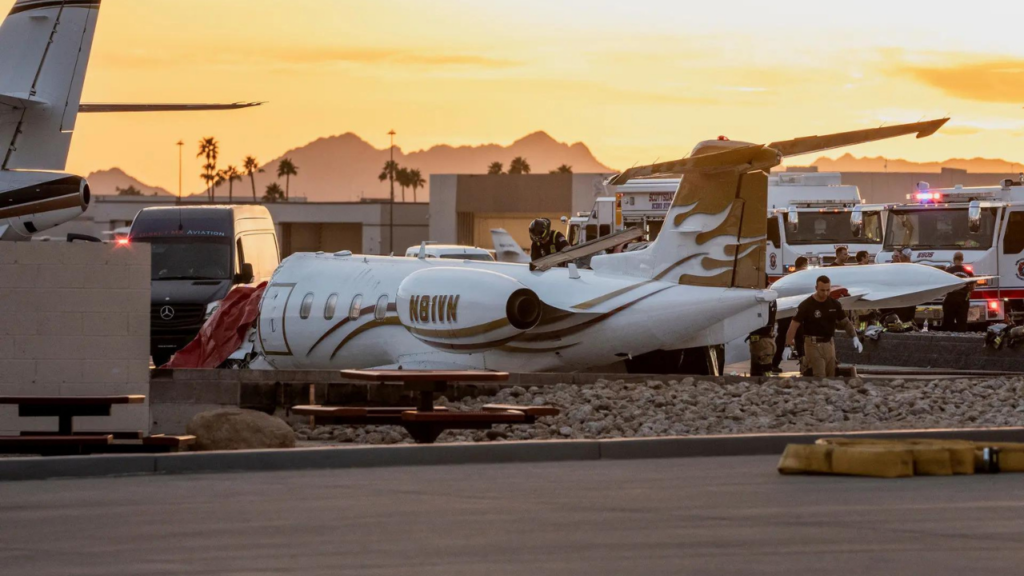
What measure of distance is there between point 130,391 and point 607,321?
579 centimetres

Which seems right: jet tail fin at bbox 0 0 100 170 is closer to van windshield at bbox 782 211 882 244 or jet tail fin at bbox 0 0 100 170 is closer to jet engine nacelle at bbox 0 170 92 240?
jet engine nacelle at bbox 0 170 92 240

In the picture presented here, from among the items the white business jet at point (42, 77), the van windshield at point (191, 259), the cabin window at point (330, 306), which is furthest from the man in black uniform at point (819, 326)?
the van windshield at point (191, 259)

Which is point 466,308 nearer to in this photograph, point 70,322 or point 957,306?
point 70,322

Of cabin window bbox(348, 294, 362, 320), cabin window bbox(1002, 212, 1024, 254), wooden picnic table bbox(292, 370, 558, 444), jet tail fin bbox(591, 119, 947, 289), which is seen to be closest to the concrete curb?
wooden picnic table bbox(292, 370, 558, 444)

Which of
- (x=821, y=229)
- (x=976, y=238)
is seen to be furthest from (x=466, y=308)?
(x=821, y=229)

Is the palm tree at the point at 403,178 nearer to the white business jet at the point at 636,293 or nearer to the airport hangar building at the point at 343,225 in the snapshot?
the airport hangar building at the point at 343,225

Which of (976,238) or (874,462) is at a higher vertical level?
(976,238)

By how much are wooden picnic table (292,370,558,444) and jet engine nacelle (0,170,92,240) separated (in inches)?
397

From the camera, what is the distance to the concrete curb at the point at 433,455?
11567 millimetres

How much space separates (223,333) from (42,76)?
4.95 metres

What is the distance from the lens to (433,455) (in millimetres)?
12242

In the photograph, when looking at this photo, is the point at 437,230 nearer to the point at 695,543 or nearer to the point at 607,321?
the point at 607,321

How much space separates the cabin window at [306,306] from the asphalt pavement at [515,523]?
1104 centimetres

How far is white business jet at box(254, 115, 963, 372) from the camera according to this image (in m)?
18.6
